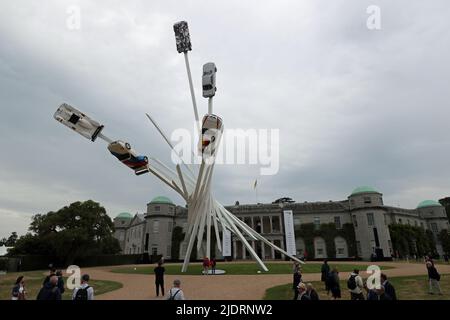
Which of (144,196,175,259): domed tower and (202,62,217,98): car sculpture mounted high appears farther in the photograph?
(144,196,175,259): domed tower

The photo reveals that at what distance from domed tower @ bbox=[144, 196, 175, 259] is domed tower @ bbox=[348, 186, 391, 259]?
35.8m

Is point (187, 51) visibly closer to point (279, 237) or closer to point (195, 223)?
point (195, 223)

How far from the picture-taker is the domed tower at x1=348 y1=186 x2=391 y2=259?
4747 centimetres

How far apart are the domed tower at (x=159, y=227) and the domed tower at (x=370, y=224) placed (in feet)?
117

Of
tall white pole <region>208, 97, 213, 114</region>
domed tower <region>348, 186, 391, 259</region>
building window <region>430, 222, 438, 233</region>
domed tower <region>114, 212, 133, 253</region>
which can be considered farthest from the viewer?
domed tower <region>114, 212, 133, 253</region>

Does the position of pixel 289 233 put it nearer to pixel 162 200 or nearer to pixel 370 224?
pixel 370 224

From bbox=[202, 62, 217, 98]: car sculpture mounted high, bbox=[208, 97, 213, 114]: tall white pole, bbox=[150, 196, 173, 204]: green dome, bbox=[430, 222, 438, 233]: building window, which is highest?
bbox=[202, 62, 217, 98]: car sculpture mounted high

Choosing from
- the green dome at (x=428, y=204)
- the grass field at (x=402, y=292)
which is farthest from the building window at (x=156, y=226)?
the green dome at (x=428, y=204)

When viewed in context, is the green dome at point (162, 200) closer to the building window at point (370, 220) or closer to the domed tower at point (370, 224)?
the domed tower at point (370, 224)

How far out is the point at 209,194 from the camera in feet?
83.3

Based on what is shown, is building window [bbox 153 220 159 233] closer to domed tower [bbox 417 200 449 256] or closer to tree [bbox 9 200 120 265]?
tree [bbox 9 200 120 265]

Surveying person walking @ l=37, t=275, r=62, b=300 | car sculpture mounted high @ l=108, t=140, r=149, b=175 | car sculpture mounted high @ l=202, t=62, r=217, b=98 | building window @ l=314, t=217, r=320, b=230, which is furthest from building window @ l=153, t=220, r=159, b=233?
person walking @ l=37, t=275, r=62, b=300

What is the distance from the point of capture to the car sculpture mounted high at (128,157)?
1981 centimetres
